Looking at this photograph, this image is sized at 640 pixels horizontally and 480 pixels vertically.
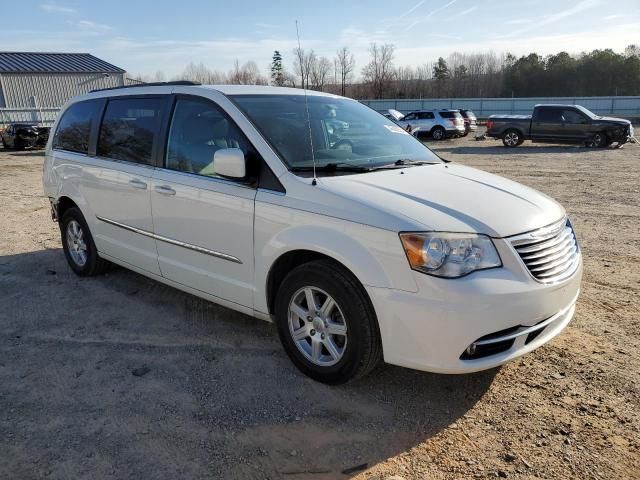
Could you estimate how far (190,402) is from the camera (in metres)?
3.19

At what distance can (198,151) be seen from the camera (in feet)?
12.8

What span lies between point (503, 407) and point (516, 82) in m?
78.2

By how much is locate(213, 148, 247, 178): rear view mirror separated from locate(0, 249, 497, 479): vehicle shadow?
4.41ft

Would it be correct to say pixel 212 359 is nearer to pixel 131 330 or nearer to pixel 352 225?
pixel 131 330

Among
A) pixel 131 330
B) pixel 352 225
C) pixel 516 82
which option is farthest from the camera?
pixel 516 82

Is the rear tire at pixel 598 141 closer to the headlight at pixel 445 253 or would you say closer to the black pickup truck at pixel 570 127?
the black pickup truck at pixel 570 127

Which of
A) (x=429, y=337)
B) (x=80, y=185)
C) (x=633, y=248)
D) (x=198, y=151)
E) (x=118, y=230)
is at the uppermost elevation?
(x=198, y=151)

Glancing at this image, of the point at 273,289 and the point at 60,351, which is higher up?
the point at 273,289

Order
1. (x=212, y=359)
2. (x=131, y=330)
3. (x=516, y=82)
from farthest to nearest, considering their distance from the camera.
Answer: (x=516, y=82) → (x=131, y=330) → (x=212, y=359)

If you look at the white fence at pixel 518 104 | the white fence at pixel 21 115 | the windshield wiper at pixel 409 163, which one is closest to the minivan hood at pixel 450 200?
the windshield wiper at pixel 409 163

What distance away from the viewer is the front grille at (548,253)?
2.92 m

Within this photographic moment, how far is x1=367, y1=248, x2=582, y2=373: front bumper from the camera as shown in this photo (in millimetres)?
2723

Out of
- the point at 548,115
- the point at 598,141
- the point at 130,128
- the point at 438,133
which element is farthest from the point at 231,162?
the point at 438,133

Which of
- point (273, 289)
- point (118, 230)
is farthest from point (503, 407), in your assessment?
point (118, 230)
